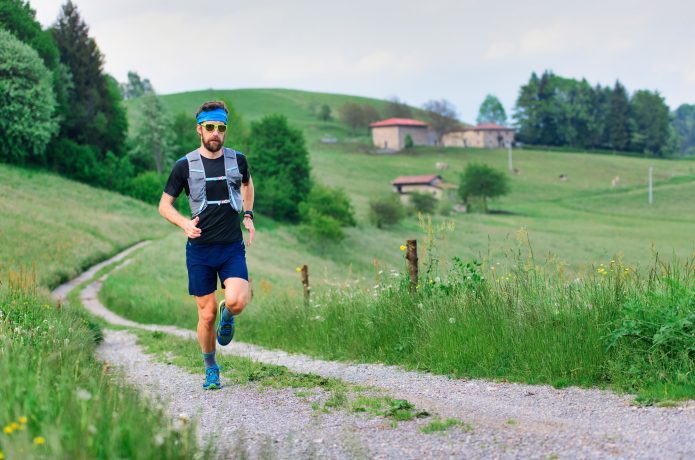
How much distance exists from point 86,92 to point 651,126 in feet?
394

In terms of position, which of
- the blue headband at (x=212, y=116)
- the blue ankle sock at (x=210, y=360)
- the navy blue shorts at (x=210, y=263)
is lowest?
the blue ankle sock at (x=210, y=360)

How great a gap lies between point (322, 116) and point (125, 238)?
13257 cm

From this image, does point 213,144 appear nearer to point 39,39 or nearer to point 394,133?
point 39,39

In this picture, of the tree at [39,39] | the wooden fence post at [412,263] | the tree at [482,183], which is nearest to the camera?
the wooden fence post at [412,263]

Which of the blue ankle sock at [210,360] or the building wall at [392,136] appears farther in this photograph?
the building wall at [392,136]

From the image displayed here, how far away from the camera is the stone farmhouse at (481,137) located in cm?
17025

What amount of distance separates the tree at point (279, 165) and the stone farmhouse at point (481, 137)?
9098cm

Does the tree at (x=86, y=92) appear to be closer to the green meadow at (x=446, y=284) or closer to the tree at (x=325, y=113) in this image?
the green meadow at (x=446, y=284)

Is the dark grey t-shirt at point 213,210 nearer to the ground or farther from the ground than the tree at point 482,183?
farther from the ground

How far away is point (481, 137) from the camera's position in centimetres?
17162

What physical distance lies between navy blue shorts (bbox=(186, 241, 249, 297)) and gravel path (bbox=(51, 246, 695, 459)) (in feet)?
3.85

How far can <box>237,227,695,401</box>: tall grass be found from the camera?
25.3 ft

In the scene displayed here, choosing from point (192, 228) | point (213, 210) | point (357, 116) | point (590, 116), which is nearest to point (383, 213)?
point (213, 210)

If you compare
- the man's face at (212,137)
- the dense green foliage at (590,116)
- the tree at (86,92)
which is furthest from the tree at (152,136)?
the dense green foliage at (590,116)
